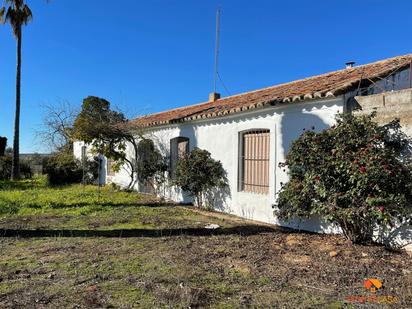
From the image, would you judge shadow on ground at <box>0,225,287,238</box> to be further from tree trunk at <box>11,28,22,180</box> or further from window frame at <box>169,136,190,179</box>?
tree trunk at <box>11,28,22,180</box>

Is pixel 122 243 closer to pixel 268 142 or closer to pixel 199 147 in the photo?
pixel 268 142

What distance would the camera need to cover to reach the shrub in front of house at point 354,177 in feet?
19.7

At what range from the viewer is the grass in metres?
4.32

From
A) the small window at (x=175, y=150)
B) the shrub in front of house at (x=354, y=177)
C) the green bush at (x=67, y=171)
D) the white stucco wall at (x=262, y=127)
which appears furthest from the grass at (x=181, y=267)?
the green bush at (x=67, y=171)

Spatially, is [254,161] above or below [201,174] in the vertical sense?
above

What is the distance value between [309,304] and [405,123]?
391 cm

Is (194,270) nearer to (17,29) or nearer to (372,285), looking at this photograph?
(372,285)

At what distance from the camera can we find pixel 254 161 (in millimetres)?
9961

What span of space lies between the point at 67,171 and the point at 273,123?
15.0 meters

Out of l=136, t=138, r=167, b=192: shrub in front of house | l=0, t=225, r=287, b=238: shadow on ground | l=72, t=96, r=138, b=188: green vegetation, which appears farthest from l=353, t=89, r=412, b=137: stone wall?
l=72, t=96, r=138, b=188: green vegetation

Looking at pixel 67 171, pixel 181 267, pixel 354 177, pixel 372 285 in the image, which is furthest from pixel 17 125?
pixel 372 285

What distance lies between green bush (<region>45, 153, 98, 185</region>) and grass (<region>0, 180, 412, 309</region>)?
464 inches

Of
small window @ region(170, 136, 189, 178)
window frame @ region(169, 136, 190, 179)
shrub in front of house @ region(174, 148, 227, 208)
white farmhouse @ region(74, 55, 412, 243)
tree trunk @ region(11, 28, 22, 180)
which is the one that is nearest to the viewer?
white farmhouse @ region(74, 55, 412, 243)

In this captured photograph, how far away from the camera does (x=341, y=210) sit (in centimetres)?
643
